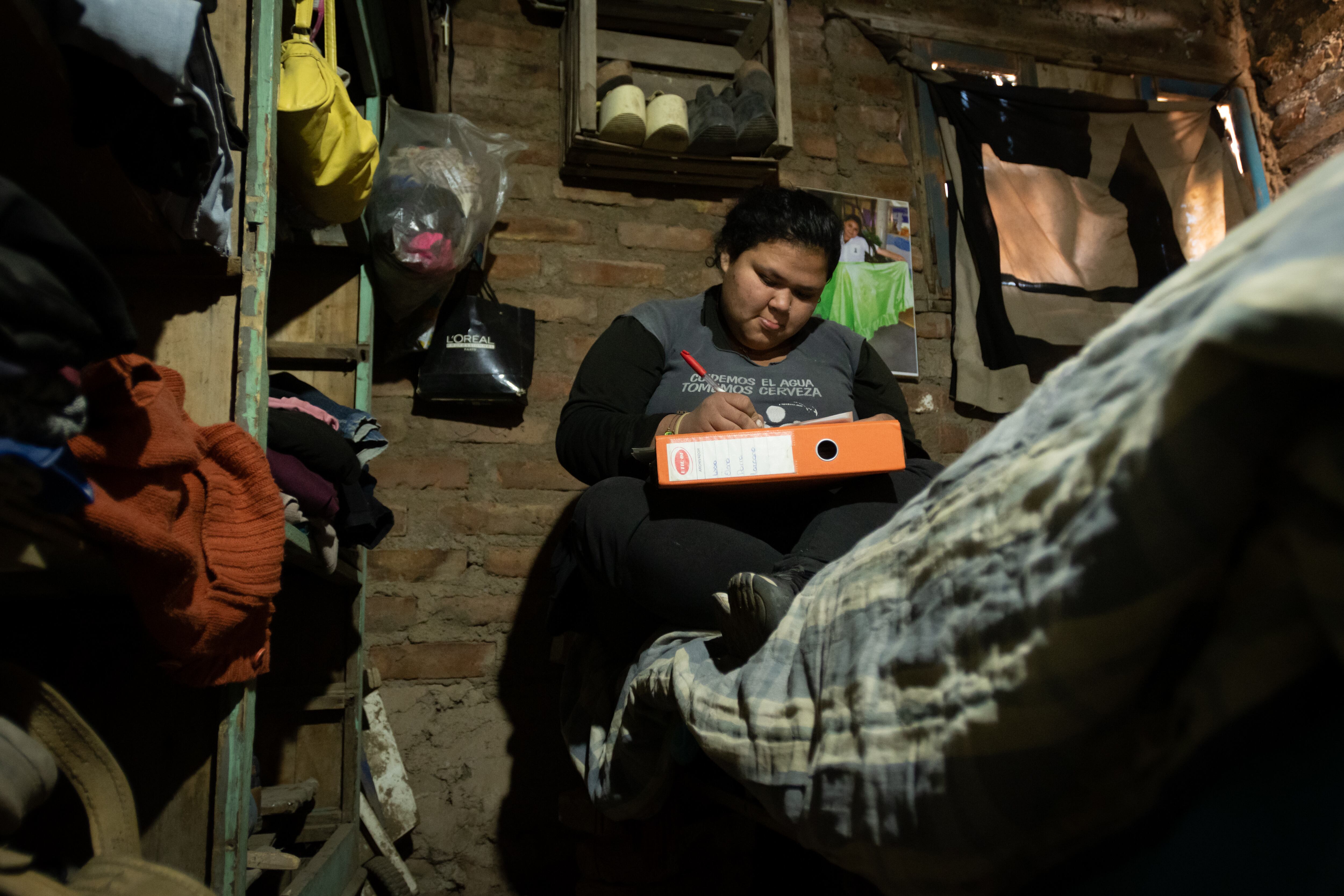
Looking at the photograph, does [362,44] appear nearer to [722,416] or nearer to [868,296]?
[722,416]

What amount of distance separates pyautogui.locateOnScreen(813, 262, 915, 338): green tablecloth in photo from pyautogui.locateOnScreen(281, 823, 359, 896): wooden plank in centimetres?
144

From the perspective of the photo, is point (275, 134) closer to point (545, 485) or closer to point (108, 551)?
point (108, 551)

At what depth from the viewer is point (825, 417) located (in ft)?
4.27

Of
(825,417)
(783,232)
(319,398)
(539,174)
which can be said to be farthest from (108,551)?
(539,174)

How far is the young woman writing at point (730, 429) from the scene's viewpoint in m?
0.89

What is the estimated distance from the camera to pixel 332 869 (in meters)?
1.20

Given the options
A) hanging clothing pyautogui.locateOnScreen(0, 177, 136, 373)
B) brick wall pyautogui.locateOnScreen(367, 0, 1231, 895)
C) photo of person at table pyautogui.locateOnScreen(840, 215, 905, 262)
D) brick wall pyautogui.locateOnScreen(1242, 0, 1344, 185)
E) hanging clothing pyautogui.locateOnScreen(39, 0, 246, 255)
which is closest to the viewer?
hanging clothing pyautogui.locateOnScreen(0, 177, 136, 373)

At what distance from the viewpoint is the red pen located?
1294 mm

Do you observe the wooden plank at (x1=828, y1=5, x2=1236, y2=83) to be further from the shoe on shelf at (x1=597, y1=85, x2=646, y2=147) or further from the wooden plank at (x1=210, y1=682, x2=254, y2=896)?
the wooden plank at (x1=210, y1=682, x2=254, y2=896)

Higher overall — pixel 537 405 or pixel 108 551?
pixel 537 405

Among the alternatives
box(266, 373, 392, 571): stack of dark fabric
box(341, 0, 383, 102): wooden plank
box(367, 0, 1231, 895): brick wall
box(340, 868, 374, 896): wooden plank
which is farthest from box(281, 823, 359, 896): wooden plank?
box(341, 0, 383, 102): wooden plank

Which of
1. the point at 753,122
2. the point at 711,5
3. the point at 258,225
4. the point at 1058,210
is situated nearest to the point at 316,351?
the point at 258,225

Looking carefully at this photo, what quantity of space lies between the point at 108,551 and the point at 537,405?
46.4 inches

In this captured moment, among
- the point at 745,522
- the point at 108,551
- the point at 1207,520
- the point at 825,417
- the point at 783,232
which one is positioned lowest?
→ the point at 1207,520
